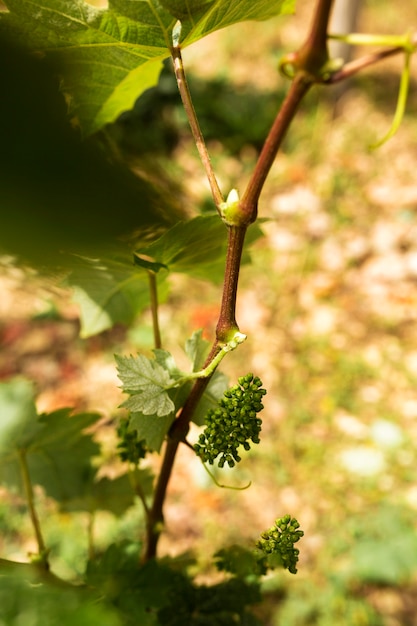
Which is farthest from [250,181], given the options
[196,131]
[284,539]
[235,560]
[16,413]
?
[235,560]

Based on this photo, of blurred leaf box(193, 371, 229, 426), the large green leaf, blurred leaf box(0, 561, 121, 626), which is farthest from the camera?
blurred leaf box(193, 371, 229, 426)

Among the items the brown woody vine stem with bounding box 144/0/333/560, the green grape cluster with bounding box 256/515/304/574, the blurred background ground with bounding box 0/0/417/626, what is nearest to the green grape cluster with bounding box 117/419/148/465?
the brown woody vine stem with bounding box 144/0/333/560

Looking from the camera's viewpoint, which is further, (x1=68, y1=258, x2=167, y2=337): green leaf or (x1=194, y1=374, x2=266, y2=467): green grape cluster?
(x1=68, y1=258, x2=167, y2=337): green leaf

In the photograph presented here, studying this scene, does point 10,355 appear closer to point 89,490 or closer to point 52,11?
point 89,490

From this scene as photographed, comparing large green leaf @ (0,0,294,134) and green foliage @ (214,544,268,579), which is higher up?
large green leaf @ (0,0,294,134)

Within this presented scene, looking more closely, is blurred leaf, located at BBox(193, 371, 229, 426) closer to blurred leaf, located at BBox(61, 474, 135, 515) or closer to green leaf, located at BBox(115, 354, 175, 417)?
green leaf, located at BBox(115, 354, 175, 417)

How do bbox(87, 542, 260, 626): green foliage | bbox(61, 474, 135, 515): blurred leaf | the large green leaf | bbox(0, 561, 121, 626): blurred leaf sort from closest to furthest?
bbox(0, 561, 121, 626): blurred leaf < the large green leaf < bbox(87, 542, 260, 626): green foliage < bbox(61, 474, 135, 515): blurred leaf

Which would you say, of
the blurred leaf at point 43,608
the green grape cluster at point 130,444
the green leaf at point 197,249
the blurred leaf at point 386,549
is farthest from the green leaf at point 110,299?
the blurred leaf at point 386,549

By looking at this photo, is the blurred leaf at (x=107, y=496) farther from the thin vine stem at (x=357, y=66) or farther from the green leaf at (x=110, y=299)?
the thin vine stem at (x=357, y=66)

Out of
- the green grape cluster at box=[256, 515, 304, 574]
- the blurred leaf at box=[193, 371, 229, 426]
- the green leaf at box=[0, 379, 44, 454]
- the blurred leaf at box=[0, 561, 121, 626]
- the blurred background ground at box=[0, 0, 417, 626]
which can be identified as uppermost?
the blurred background ground at box=[0, 0, 417, 626]
